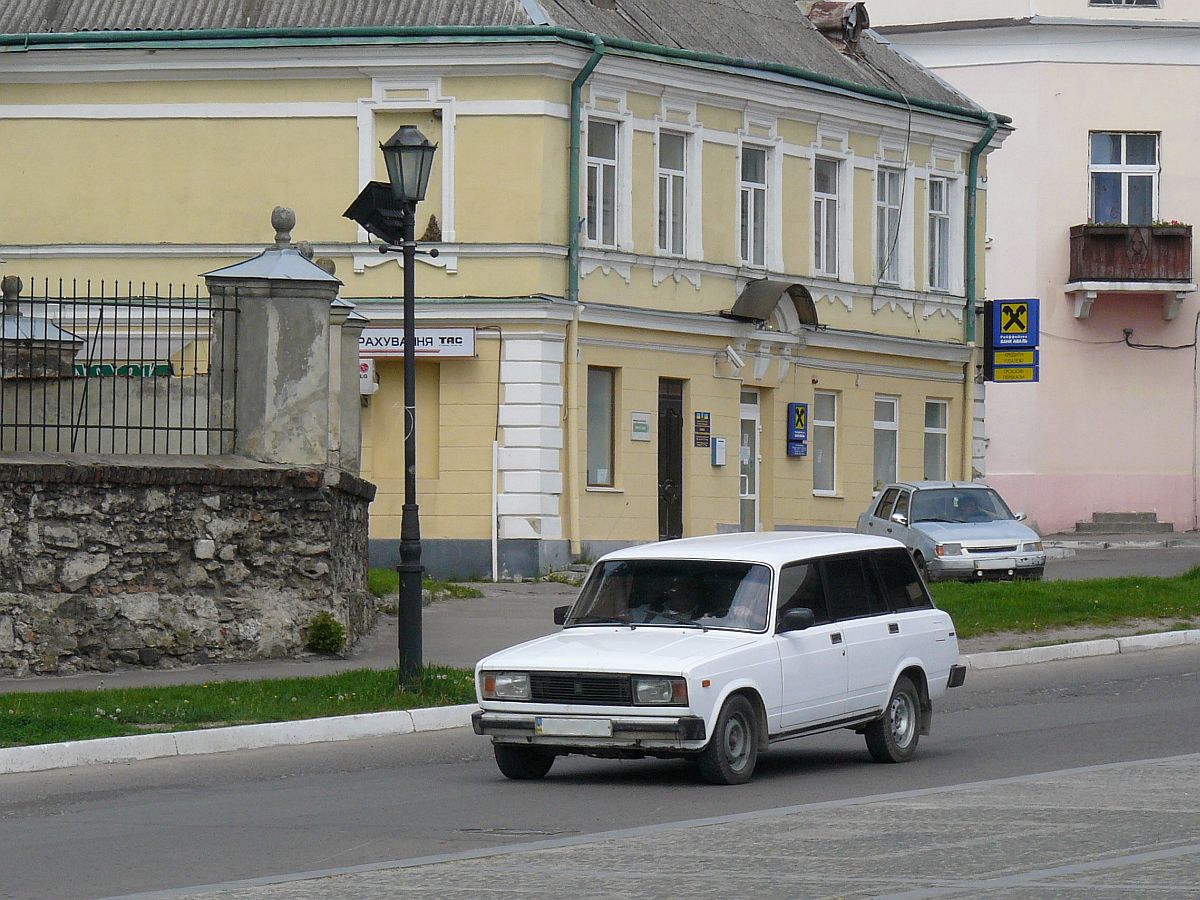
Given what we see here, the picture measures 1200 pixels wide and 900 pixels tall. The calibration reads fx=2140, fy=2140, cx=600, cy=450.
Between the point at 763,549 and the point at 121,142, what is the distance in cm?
2008

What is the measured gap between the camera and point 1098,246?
142 ft

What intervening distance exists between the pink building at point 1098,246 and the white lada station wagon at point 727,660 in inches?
1189

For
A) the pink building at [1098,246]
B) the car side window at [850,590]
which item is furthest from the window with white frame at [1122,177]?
the car side window at [850,590]

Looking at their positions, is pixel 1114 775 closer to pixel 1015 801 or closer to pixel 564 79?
pixel 1015 801

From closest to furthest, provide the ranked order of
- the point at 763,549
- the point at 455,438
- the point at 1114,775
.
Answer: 1. the point at 1114,775
2. the point at 763,549
3. the point at 455,438

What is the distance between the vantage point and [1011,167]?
4391cm

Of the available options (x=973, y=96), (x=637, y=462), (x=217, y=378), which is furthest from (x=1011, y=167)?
(x=217, y=378)

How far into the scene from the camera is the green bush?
1872 centimetres

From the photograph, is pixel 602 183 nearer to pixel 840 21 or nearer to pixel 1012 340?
pixel 840 21

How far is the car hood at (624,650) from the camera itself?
39.4 ft

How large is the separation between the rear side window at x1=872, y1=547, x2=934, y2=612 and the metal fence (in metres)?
6.74

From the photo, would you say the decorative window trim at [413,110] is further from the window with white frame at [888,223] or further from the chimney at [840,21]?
the chimney at [840,21]

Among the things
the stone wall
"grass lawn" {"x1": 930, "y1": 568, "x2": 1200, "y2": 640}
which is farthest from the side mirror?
"grass lawn" {"x1": 930, "y1": 568, "x2": 1200, "y2": 640}

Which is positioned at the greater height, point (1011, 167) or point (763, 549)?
point (1011, 167)
